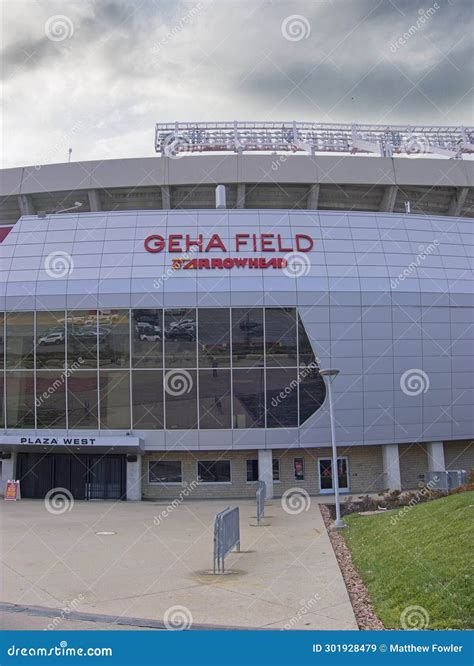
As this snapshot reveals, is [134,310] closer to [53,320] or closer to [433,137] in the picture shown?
[53,320]

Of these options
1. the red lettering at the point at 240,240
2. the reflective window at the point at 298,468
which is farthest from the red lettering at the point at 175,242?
the reflective window at the point at 298,468

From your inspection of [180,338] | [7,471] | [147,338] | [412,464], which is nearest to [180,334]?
[180,338]

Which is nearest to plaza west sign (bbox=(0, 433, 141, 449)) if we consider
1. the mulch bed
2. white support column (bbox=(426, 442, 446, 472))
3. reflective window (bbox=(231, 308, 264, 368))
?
reflective window (bbox=(231, 308, 264, 368))

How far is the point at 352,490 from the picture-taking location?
29.4m

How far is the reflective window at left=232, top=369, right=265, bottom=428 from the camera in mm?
27844

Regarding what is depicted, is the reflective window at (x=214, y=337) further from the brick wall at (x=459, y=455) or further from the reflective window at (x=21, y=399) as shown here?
the brick wall at (x=459, y=455)

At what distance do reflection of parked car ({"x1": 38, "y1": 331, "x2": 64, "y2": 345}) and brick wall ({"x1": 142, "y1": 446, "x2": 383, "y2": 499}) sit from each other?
689cm

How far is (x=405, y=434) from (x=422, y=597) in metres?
21.5

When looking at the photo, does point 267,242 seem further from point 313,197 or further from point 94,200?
point 94,200

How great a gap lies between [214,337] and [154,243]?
5.65 meters

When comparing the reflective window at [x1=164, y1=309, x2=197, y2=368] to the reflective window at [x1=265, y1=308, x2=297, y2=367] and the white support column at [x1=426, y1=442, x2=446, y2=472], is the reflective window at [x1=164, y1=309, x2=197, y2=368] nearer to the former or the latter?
the reflective window at [x1=265, y1=308, x2=297, y2=367]

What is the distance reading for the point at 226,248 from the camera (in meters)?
29.0

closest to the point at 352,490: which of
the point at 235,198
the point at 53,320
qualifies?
the point at 53,320

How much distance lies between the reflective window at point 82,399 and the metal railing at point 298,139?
18.6 m
